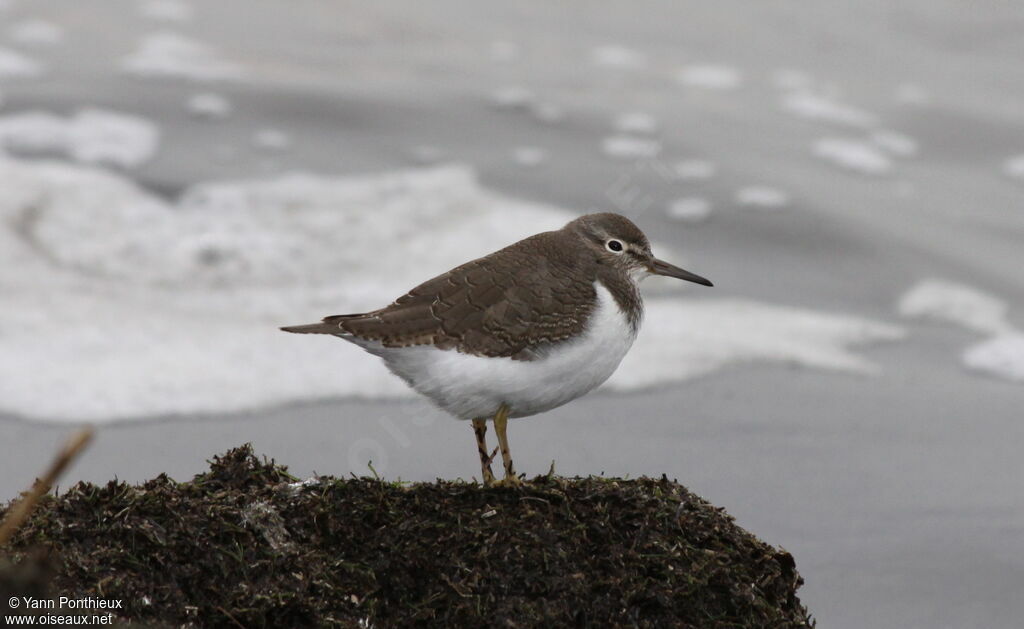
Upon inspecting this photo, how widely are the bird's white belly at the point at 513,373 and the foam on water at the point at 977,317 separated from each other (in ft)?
15.8

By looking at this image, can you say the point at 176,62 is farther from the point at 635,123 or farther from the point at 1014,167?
the point at 1014,167

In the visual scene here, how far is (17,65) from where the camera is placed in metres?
12.7

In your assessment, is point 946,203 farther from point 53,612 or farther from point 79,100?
point 53,612

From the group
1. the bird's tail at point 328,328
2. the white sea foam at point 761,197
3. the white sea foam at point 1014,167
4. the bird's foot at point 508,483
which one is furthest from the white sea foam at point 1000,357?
the bird's tail at point 328,328

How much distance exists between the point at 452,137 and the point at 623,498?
25.3ft

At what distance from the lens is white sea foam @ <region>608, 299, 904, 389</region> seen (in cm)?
911

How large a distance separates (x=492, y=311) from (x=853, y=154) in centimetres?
786

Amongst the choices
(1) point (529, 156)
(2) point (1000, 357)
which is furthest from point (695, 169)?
(2) point (1000, 357)

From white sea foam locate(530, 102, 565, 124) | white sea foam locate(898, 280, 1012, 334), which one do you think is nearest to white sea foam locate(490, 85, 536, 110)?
white sea foam locate(530, 102, 565, 124)

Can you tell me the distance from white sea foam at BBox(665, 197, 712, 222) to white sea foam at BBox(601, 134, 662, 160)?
92cm

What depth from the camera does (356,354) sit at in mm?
9172

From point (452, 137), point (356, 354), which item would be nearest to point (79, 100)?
point (452, 137)

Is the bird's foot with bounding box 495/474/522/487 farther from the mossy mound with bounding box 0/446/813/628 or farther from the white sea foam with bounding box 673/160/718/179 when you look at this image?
the white sea foam with bounding box 673/160/718/179

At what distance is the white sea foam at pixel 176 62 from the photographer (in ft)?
42.3
